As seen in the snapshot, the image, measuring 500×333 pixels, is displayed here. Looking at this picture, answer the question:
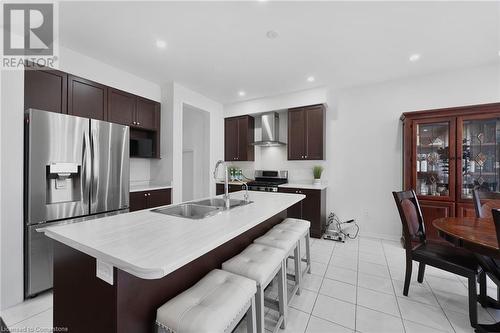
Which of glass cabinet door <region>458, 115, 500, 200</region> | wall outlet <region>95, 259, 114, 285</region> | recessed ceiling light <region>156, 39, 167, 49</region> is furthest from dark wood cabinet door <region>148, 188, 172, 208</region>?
glass cabinet door <region>458, 115, 500, 200</region>

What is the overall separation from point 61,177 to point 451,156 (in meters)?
4.88

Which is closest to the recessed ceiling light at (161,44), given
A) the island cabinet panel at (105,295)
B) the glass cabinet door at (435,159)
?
the island cabinet panel at (105,295)

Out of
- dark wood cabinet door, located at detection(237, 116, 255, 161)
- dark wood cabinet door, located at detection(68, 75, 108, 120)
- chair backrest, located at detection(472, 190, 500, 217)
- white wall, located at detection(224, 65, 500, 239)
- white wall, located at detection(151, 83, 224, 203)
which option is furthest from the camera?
dark wood cabinet door, located at detection(237, 116, 255, 161)

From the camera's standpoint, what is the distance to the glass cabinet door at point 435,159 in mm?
2980

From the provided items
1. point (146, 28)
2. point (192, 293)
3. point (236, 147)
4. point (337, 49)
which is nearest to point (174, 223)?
point (192, 293)

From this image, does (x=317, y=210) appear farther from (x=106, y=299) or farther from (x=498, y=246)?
(x=106, y=299)

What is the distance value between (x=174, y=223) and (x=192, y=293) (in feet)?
1.43

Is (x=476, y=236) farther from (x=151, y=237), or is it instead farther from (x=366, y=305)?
(x=151, y=237)

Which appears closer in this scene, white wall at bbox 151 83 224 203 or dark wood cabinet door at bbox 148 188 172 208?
dark wood cabinet door at bbox 148 188 172 208

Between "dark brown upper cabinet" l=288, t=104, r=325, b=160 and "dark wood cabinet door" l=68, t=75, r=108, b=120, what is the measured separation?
3.14 metres

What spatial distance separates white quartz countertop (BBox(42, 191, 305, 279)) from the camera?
33.5 inches

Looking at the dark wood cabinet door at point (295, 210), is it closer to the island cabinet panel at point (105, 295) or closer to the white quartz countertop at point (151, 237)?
the white quartz countertop at point (151, 237)

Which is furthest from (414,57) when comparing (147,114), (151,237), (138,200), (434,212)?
(138,200)

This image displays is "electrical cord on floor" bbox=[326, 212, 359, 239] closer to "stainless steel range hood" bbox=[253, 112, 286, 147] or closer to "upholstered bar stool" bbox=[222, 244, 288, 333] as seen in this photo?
"stainless steel range hood" bbox=[253, 112, 286, 147]
